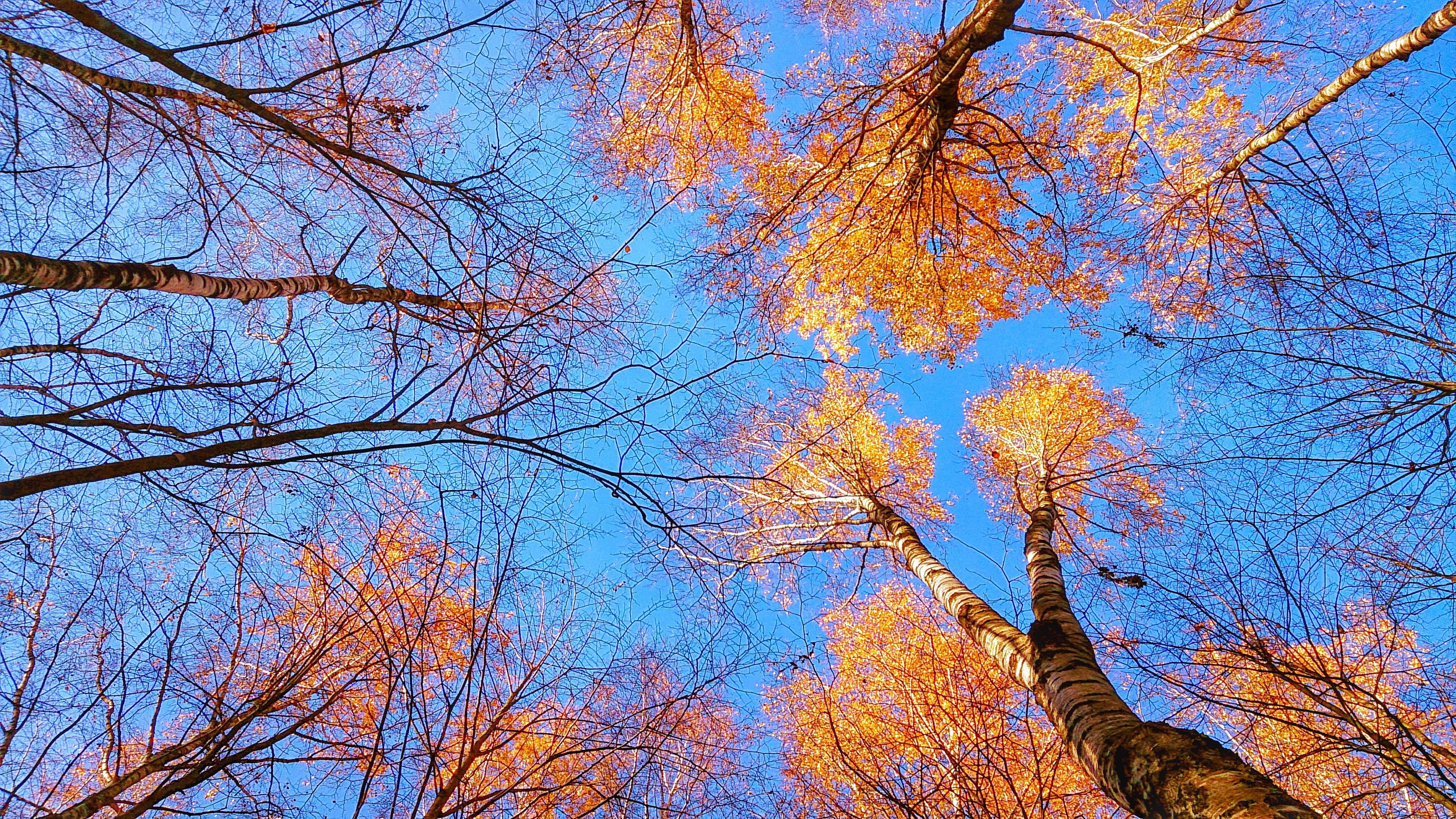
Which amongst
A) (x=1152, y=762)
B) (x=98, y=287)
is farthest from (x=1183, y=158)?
(x=98, y=287)

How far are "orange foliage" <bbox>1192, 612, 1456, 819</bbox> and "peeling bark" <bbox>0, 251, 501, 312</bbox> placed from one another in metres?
5.32

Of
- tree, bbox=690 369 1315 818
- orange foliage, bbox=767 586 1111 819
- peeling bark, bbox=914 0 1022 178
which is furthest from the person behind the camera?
orange foliage, bbox=767 586 1111 819

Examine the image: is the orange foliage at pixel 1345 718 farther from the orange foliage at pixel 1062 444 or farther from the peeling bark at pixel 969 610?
the orange foliage at pixel 1062 444

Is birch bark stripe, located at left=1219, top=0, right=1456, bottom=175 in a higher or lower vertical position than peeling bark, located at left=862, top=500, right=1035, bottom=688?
higher

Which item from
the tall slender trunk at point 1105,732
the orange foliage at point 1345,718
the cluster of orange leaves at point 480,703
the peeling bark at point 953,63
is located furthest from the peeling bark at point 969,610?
the peeling bark at point 953,63

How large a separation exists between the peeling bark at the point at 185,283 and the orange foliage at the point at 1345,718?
17.5 feet

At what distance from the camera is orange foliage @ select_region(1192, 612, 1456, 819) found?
3.43 meters

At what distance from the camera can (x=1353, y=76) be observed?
4715 mm

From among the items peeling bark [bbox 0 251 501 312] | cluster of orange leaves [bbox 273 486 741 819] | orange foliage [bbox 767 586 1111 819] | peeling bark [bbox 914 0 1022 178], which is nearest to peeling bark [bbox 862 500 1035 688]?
orange foliage [bbox 767 586 1111 819]

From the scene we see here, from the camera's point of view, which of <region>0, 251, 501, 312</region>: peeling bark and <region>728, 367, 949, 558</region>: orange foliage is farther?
<region>728, 367, 949, 558</region>: orange foliage

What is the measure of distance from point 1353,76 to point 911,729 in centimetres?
662

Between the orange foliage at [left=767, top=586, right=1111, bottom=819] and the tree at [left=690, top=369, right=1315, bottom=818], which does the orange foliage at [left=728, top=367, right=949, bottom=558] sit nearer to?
the tree at [left=690, top=369, right=1315, bottom=818]

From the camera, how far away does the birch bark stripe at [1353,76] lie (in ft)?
13.3

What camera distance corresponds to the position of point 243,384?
2684 millimetres
